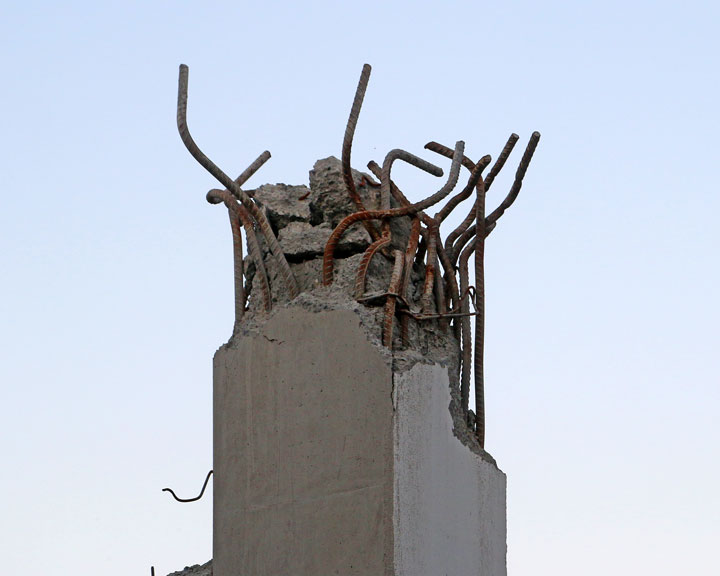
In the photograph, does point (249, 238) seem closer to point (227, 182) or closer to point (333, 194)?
point (227, 182)

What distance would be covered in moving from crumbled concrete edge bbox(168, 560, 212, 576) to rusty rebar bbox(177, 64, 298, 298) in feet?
4.36

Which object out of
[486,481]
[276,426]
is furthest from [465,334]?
[276,426]

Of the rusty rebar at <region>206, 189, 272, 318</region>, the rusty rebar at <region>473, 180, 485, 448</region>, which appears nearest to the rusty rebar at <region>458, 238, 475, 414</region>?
the rusty rebar at <region>473, 180, 485, 448</region>

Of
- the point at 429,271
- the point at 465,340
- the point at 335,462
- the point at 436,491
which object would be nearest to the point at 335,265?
the point at 429,271

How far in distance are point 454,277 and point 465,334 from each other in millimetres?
248

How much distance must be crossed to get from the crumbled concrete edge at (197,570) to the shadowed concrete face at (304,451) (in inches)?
17.3

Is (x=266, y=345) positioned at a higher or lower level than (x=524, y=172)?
lower

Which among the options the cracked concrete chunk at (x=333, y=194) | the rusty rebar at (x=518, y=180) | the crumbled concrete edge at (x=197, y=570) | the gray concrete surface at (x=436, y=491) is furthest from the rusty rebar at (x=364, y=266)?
the crumbled concrete edge at (x=197, y=570)

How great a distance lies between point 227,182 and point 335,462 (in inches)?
51.5

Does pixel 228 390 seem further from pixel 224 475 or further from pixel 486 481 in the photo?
pixel 486 481

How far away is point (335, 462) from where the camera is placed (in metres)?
5.41

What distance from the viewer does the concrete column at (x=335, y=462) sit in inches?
209

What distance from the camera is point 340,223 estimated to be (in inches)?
227

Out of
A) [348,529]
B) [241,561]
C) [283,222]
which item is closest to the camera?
[348,529]
